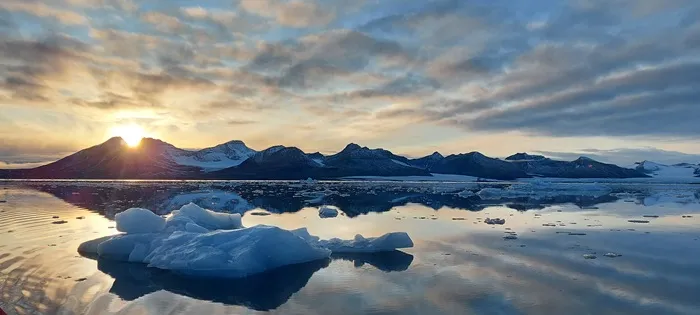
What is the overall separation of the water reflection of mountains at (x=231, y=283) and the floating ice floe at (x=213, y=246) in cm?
23

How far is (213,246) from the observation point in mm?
9820

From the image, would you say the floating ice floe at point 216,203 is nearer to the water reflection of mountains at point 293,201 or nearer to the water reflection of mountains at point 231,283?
the water reflection of mountains at point 293,201

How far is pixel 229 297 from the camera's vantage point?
7.70m

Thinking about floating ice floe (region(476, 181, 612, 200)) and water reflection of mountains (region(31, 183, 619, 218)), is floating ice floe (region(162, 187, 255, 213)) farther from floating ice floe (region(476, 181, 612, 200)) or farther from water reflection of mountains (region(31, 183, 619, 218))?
floating ice floe (region(476, 181, 612, 200))

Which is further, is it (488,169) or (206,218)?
(488,169)

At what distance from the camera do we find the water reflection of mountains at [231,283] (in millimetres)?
7641

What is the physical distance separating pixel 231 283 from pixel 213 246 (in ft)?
4.65

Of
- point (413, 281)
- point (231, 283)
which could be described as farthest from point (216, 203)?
point (413, 281)

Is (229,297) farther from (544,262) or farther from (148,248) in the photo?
(544,262)

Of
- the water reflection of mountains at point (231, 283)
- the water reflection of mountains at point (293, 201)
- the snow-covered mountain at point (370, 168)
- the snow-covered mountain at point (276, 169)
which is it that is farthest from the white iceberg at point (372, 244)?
the snow-covered mountain at point (370, 168)

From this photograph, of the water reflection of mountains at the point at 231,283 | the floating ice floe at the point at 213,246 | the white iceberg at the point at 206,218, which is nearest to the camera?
the water reflection of mountains at the point at 231,283

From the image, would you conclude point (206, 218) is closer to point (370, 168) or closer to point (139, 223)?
point (139, 223)

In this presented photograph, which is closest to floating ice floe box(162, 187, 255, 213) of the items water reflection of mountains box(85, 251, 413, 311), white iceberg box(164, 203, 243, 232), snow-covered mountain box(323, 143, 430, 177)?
white iceberg box(164, 203, 243, 232)

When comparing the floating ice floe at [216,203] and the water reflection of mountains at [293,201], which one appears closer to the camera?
the floating ice floe at [216,203]
